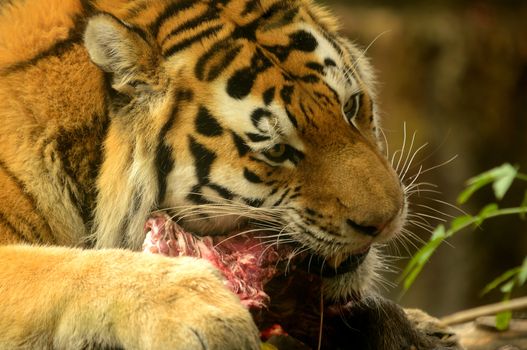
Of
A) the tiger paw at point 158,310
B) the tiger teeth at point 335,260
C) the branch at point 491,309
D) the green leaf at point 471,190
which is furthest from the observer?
the branch at point 491,309

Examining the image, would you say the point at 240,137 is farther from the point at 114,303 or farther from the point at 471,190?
the point at 471,190

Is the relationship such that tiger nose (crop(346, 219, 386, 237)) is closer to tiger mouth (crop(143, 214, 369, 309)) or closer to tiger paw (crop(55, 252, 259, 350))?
tiger mouth (crop(143, 214, 369, 309))

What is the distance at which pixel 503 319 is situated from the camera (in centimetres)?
282

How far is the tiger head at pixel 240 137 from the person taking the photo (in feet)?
7.16

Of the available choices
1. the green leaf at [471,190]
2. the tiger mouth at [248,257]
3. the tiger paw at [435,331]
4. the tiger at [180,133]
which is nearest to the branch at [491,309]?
the tiger paw at [435,331]

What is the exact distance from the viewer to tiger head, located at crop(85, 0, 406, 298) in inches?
85.9

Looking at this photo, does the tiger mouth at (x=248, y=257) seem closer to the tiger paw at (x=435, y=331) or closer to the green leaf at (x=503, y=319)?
the tiger paw at (x=435, y=331)

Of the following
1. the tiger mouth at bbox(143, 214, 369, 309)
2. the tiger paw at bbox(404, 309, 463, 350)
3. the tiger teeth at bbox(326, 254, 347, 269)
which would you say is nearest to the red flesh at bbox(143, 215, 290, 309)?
the tiger mouth at bbox(143, 214, 369, 309)

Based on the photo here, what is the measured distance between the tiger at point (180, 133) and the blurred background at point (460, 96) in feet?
11.6

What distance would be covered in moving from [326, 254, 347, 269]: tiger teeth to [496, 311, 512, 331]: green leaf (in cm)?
76

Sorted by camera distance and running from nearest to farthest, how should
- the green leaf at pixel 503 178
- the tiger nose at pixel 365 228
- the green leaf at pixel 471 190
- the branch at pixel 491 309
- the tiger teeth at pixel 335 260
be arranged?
the tiger nose at pixel 365 228 < the tiger teeth at pixel 335 260 < the green leaf at pixel 503 178 < the green leaf at pixel 471 190 < the branch at pixel 491 309

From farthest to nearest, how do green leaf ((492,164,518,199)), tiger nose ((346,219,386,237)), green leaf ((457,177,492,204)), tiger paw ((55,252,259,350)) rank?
green leaf ((457,177,492,204)) < green leaf ((492,164,518,199)) < tiger nose ((346,219,386,237)) < tiger paw ((55,252,259,350))

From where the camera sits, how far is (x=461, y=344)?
109 inches

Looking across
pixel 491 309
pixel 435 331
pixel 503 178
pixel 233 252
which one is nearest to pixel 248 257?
pixel 233 252
